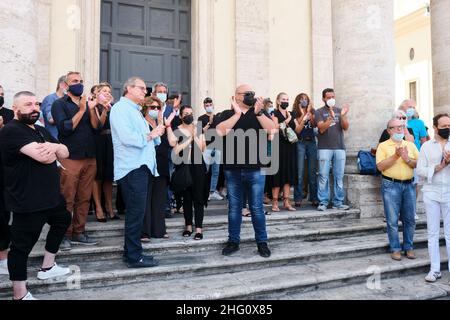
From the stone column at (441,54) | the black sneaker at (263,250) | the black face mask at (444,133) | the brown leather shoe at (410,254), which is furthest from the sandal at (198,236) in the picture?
the stone column at (441,54)

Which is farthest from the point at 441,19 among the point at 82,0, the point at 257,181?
the point at 82,0

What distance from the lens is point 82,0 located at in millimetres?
8414

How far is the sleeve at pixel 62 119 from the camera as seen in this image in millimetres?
4539

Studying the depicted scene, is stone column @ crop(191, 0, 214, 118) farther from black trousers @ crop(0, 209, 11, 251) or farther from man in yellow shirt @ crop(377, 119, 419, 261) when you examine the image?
black trousers @ crop(0, 209, 11, 251)

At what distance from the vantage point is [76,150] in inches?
184

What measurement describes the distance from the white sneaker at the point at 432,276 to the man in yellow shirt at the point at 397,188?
46 cm

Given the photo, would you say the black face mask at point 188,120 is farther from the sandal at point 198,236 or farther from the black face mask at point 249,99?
the sandal at point 198,236

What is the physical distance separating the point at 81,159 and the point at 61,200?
98cm

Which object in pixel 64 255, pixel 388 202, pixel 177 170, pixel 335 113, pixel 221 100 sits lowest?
pixel 64 255

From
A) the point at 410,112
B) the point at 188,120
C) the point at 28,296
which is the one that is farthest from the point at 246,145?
the point at 410,112

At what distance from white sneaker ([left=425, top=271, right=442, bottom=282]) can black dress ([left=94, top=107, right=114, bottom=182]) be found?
4.26 meters

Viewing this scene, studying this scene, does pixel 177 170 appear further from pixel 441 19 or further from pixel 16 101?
pixel 441 19

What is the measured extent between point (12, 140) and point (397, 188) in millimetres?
4393

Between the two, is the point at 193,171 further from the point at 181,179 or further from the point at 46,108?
the point at 46,108
